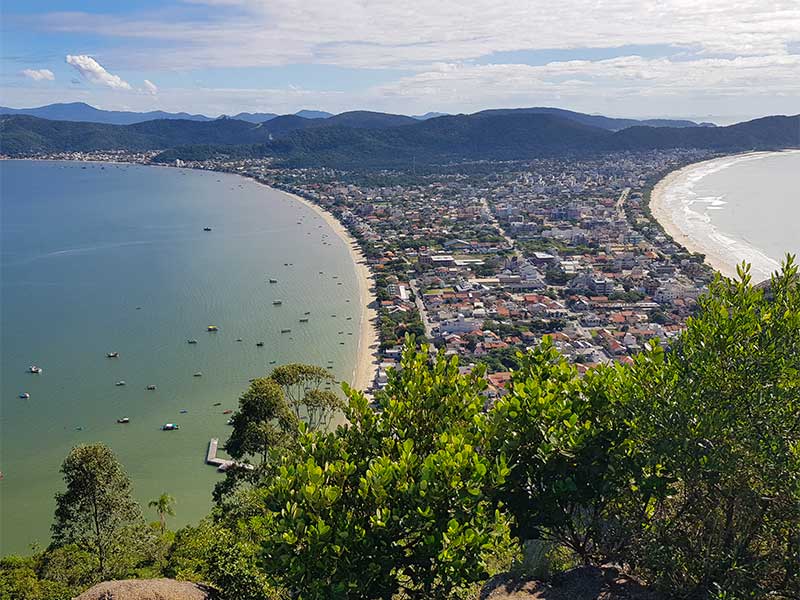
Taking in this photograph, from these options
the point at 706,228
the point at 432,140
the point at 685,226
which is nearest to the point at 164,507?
the point at 706,228

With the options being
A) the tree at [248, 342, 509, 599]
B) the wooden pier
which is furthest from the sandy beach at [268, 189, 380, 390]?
the tree at [248, 342, 509, 599]

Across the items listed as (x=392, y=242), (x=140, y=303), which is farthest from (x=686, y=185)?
(x=140, y=303)

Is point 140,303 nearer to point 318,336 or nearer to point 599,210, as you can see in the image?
point 318,336

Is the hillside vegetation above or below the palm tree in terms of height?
above

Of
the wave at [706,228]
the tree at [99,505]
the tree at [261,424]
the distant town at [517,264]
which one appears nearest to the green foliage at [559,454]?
the distant town at [517,264]

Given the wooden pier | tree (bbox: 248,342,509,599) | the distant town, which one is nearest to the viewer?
tree (bbox: 248,342,509,599)

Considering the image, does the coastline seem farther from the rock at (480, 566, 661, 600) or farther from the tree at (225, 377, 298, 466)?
the rock at (480, 566, 661, 600)

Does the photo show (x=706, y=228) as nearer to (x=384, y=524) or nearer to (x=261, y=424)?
(x=261, y=424)
